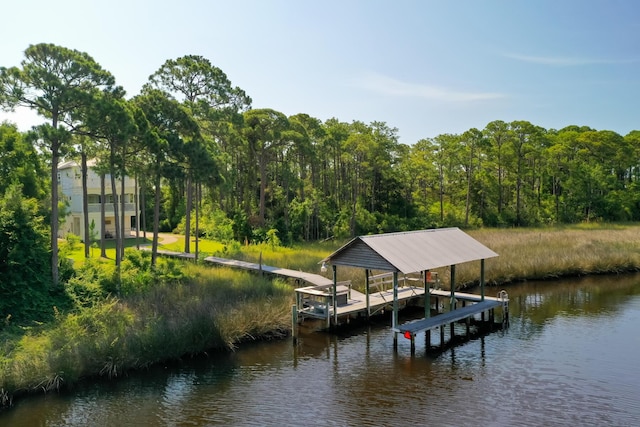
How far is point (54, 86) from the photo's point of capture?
1975 centimetres

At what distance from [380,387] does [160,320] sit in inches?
320

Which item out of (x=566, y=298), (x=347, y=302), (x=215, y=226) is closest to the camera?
(x=347, y=302)

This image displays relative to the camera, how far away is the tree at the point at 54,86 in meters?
19.3

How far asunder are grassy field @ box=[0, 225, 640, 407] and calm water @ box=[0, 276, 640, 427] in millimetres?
628

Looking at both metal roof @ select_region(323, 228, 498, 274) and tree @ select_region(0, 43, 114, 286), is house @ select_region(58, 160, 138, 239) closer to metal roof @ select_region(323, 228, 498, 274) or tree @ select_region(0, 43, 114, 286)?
tree @ select_region(0, 43, 114, 286)

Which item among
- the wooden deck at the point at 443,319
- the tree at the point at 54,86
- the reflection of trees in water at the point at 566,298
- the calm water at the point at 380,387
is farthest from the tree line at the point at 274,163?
the reflection of trees in water at the point at 566,298

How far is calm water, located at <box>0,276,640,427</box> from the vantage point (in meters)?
13.3

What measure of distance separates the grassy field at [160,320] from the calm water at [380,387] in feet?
2.06

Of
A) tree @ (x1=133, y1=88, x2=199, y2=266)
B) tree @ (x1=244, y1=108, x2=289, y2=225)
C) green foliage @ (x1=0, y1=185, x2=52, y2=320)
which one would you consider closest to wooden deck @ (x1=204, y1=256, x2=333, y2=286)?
tree @ (x1=133, y1=88, x2=199, y2=266)

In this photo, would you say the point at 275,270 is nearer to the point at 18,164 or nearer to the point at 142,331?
the point at 142,331

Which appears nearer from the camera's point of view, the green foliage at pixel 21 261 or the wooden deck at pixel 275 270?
the green foliage at pixel 21 261

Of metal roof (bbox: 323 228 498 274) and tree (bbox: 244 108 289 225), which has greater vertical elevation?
tree (bbox: 244 108 289 225)

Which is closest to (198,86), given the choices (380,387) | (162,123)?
(162,123)

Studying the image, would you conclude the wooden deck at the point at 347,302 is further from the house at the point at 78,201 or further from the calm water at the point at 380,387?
the house at the point at 78,201
